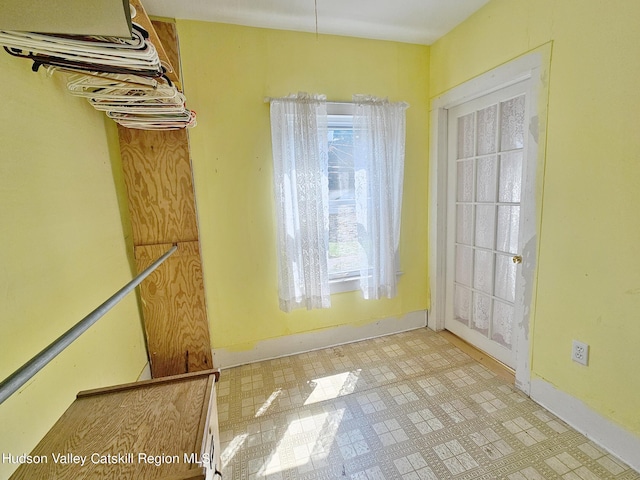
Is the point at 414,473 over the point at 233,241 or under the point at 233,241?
under

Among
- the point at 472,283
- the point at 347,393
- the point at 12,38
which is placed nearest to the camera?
the point at 12,38


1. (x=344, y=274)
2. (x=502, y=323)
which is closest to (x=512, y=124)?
(x=502, y=323)

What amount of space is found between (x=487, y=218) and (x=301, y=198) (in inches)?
52.6

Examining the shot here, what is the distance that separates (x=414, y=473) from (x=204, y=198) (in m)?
1.95

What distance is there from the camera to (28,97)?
1.04m

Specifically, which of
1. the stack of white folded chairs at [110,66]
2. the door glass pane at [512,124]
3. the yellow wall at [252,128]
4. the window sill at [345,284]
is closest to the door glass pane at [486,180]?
the door glass pane at [512,124]

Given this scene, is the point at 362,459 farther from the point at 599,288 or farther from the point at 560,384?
the point at 599,288

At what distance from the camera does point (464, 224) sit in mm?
2297

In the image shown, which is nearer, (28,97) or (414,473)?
(28,97)

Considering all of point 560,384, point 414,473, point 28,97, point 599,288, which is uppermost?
point 28,97

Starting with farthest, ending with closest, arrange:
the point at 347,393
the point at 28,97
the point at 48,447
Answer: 1. the point at 347,393
2. the point at 28,97
3. the point at 48,447

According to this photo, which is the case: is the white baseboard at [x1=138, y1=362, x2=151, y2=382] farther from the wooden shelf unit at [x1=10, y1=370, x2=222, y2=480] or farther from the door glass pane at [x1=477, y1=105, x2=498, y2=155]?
the door glass pane at [x1=477, y1=105, x2=498, y2=155]

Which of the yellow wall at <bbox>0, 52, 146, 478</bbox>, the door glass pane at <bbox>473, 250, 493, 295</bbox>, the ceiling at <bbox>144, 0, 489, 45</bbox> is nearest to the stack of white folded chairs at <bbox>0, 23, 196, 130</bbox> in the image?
the yellow wall at <bbox>0, 52, 146, 478</bbox>

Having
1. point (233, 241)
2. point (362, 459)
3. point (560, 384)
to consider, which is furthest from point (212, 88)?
point (560, 384)
